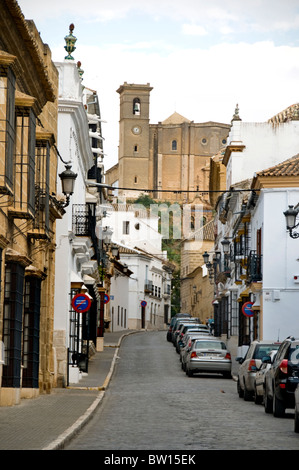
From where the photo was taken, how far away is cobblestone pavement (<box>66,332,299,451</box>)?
14328 mm

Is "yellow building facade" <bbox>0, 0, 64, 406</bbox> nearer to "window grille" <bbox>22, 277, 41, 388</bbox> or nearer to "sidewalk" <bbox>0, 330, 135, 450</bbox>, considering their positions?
"window grille" <bbox>22, 277, 41, 388</bbox>

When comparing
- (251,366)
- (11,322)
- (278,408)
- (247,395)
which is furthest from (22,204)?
(247,395)

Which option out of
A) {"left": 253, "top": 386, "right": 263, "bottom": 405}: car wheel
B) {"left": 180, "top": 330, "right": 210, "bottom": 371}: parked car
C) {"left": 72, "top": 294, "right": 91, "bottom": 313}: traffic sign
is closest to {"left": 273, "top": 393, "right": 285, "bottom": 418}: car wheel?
{"left": 253, "top": 386, "right": 263, "bottom": 405}: car wheel

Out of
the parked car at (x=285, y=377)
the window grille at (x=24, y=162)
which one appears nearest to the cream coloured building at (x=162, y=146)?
the window grille at (x=24, y=162)

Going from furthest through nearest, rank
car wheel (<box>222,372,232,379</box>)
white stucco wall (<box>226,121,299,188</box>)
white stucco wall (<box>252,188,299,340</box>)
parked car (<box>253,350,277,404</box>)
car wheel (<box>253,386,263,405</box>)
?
1. white stucco wall (<box>226,121,299,188</box>)
2. white stucco wall (<box>252,188,299,340</box>)
3. car wheel (<box>222,372,232,379</box>)
4. car wheel (<box>253,386,263,405</box>)
5. parked car (<box>253,350,277,404</box>)

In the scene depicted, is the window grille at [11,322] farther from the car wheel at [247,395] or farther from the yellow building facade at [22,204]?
the car wheel at [247,395]

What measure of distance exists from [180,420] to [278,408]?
2.20 metres

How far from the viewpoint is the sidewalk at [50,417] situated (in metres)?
13.8

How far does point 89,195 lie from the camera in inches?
1800

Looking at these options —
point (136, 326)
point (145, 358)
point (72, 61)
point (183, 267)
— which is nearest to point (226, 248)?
point (145, 358)

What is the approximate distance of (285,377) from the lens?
19.1 metres

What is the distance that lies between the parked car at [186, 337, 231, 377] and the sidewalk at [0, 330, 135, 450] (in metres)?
4.18
